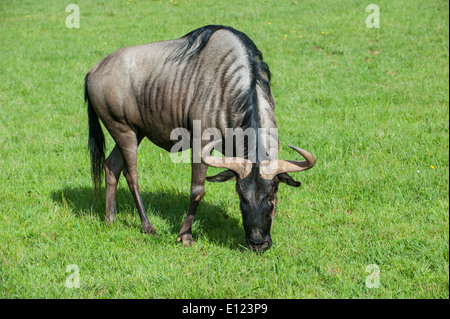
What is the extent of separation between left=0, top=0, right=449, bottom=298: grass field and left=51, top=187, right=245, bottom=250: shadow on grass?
0.8 inches

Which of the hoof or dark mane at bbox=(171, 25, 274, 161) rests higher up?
dark mane at bbox=(171, 25, 274, 161)

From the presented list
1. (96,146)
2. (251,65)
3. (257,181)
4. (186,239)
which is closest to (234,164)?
(257,181)

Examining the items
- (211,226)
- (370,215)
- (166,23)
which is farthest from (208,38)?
(166,23)

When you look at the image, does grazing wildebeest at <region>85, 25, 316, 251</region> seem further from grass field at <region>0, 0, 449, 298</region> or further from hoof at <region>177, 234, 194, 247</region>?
grass field at <region>0, 0, 449, 298</region>

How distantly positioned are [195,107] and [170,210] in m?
1.52

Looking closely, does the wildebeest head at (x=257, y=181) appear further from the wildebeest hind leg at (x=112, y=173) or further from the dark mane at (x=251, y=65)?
the wildebeest hind leg at (x=112, y=173)

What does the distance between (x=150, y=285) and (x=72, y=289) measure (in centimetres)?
67

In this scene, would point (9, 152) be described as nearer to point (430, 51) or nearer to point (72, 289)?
point (72, 289)

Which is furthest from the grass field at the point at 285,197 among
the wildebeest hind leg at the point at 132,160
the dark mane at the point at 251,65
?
the dark mane at the point at 251,65

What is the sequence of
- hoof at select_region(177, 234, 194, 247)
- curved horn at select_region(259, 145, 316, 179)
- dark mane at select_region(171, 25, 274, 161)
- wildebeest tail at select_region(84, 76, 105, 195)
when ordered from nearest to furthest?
curved horn at select_region(259, 145, 316, 179) < dark mane at select_region(171, 25, 274, 161) < hoof at select_region(177, 234, 194, 247) < wildebeest tail at select_region(84, 76, 105, 195)

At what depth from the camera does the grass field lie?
4.09 meters

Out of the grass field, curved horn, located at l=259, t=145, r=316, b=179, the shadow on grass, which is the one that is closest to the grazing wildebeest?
curved horn, located at l=259, t=145, r=316, b=179

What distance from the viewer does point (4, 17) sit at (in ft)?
54.6

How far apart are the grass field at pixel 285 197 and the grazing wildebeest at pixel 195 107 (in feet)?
1.34
